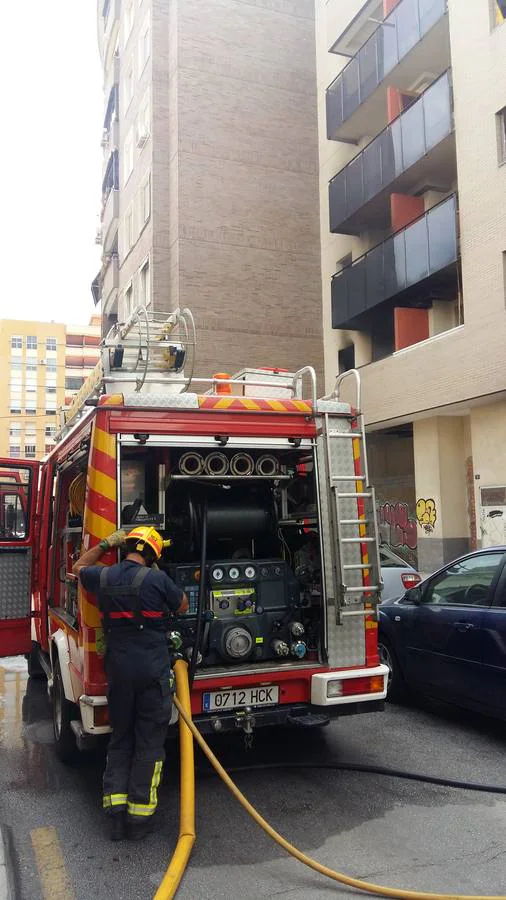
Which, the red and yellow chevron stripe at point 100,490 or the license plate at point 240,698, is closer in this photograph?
the red and yellow chevron stripe at point 100,490

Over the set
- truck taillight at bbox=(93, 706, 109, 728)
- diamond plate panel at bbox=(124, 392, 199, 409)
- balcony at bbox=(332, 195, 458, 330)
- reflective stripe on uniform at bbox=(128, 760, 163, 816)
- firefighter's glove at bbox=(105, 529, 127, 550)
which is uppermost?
balcony at bbox=(332, 195, 458, 330)

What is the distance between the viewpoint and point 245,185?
2530cm

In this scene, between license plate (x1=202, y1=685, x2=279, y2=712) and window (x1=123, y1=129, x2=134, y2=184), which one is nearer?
license plate (x1=202, y1=685, x2=279, y2=712)

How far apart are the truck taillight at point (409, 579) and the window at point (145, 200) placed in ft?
62.2

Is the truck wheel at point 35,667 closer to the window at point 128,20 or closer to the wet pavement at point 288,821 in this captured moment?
the wet pavement at point 288,821

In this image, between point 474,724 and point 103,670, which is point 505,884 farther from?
point 474,724

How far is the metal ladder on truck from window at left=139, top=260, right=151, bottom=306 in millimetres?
20579

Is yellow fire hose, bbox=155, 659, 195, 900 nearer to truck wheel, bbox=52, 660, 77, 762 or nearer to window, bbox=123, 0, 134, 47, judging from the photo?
truck wheel, bbox=52, 660, 77, 762

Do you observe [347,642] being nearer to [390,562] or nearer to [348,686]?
[348,686]

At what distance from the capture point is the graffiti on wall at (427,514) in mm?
16328

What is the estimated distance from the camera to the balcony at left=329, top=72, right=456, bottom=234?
1606 centimetres

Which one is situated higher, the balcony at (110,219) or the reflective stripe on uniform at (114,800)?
the balcony at (110,219)

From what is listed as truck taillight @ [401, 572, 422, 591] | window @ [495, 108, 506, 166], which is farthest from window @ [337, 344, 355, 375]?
truck taillight @ [401, 572, 422, 591]

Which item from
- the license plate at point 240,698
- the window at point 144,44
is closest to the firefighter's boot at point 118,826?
the license plate at point 240,698
